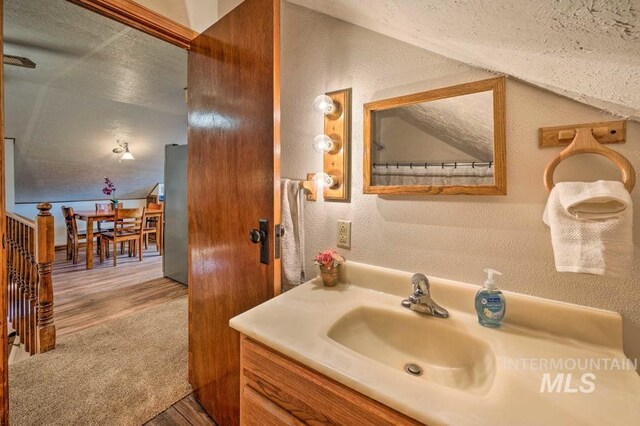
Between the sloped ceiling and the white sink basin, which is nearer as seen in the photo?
the sloped ceiling

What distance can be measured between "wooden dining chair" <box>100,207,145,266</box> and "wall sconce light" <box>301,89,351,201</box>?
160 inches

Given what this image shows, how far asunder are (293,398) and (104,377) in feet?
5.61

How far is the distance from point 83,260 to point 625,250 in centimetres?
583

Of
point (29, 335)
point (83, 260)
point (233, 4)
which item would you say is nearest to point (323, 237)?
point (233, 4)

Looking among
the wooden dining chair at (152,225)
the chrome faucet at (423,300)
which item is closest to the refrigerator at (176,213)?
the wooden dining chair at (152,225)

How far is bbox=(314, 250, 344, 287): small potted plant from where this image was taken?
1.12 meters

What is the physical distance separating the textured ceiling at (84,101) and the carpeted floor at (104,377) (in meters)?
2.28

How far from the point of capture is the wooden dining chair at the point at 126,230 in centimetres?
403

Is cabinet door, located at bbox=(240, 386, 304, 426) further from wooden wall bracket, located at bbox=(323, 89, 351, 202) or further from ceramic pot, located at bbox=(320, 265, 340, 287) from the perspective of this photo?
wooden wall bracket, located at bbox=(323, 89, 351, 202)

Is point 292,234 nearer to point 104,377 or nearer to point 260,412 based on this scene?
point 260,412

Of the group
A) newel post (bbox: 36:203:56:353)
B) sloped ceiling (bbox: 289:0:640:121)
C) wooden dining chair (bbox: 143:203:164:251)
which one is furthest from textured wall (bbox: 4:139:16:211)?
sloped ceiling (bbox: 289:0:640:121)

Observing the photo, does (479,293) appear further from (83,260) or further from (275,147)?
(83,260)

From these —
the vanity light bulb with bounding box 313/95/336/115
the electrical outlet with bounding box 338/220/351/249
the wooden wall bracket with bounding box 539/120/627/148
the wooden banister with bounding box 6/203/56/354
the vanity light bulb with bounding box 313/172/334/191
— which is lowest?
the wooden banister with bounding box 6/203/56/354

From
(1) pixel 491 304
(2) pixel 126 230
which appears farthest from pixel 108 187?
(1) pixel 491 304
